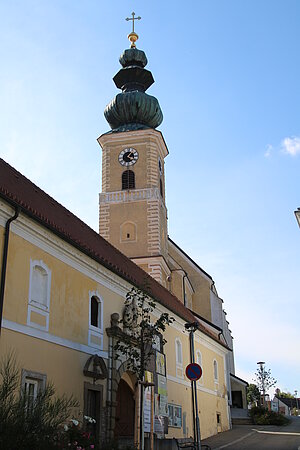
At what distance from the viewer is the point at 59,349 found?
539 inches

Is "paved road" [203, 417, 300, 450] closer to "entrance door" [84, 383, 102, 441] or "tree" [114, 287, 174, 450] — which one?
"tree" [114, 287, 174, 450]

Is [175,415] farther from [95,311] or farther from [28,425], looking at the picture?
[28,425]

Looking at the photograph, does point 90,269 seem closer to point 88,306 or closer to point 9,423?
point 88,306

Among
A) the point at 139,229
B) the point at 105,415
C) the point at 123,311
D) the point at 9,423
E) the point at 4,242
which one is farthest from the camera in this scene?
the point at 139,229

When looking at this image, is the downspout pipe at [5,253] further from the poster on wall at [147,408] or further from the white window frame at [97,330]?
the poster on wall at [147,408]

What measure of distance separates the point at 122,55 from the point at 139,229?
1392cm

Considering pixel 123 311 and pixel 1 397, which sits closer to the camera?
pixel 1 397

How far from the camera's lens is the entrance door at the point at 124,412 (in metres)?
18.3

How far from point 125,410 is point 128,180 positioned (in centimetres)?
2147

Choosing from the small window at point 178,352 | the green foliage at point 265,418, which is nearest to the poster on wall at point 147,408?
the small window at point 178,352

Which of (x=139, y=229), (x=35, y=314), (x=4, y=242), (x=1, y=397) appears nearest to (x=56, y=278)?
(x=35, y=314)

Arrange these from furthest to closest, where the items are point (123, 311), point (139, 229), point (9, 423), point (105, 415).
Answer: point (139, 229) → point (123, 311) → point (105, 415) → point (9, 423)

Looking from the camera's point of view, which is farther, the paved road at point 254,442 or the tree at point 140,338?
the paved road at point 254,442

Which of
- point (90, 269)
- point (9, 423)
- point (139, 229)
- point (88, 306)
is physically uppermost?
point (139, 229)
